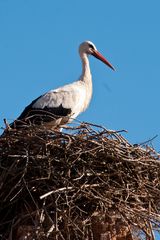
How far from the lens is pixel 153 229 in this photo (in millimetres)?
6586

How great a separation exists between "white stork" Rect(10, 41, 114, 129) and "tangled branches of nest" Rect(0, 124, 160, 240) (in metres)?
1.14

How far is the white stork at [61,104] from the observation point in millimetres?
8156

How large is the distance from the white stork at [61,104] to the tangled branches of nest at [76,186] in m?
1.14

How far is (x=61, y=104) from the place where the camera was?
343 inches

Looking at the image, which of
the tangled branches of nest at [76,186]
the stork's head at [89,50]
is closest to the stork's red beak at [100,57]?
the stork's head at [89,50]

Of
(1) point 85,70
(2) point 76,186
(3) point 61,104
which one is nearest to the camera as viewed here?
(2) point 76,186

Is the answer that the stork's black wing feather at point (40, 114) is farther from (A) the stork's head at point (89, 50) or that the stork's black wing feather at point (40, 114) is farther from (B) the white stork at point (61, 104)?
(A) the stork's head at point (89, 50)

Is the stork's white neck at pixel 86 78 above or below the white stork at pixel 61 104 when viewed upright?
above

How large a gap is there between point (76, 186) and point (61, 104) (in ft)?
7.70

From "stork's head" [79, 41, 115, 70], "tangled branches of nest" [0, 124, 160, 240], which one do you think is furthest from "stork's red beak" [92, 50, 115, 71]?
"tangled branches of nest" [0, 124, 160, 240]

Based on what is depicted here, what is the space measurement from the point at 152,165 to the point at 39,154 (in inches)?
40.3

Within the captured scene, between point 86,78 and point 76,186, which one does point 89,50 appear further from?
point 76,186

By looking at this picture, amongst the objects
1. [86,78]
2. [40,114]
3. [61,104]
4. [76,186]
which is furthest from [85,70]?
[76,186]

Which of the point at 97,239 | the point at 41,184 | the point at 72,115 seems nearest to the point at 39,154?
the point at 41,184
